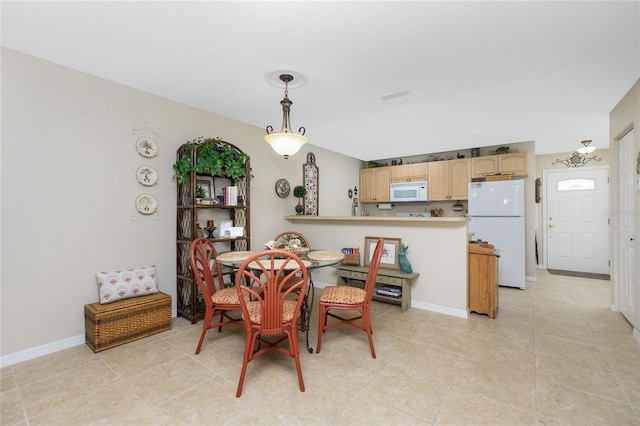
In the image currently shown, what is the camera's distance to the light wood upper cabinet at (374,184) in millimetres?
6173

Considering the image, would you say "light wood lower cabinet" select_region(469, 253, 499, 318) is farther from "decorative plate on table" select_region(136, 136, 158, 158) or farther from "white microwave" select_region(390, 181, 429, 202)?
"decorative plate on table" select_region(136, 136, 158, 158)

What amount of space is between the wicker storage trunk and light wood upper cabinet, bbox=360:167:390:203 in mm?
4638

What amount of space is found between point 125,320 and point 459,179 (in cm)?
538

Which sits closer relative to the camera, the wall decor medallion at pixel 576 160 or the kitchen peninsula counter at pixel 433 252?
the kitchen peninsula counter at pixel 433 252

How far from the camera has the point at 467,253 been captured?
314 cm

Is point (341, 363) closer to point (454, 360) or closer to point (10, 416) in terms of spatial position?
point (454, 360)

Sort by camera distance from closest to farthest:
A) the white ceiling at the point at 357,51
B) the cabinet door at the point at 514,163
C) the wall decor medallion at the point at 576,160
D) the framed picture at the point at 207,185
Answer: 1. the white ceiling at the point at 357,51
2. the framed picture at the point at 207,185
3. the cabinet door at the point at 514,163
4. the wall decor medallion at the point at 576,160

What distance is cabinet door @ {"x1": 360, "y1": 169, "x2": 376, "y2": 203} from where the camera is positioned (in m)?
6.34

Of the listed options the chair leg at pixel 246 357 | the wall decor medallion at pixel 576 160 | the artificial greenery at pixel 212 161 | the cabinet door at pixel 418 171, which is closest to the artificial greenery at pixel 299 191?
the artificial greenery at pixel 212 161

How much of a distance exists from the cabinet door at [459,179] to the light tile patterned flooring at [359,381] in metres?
2.78

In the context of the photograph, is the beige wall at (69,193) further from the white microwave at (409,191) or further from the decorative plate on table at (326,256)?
the white microwave at (409,191)

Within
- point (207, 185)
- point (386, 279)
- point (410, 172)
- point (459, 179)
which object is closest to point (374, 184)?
point (410, 172)

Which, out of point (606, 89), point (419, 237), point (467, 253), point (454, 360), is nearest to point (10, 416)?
point (454, 360)

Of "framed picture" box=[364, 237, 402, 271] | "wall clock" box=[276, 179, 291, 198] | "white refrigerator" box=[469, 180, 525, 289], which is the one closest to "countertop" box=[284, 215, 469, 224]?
"framed picture" box=[364, 237, 402, 271]
